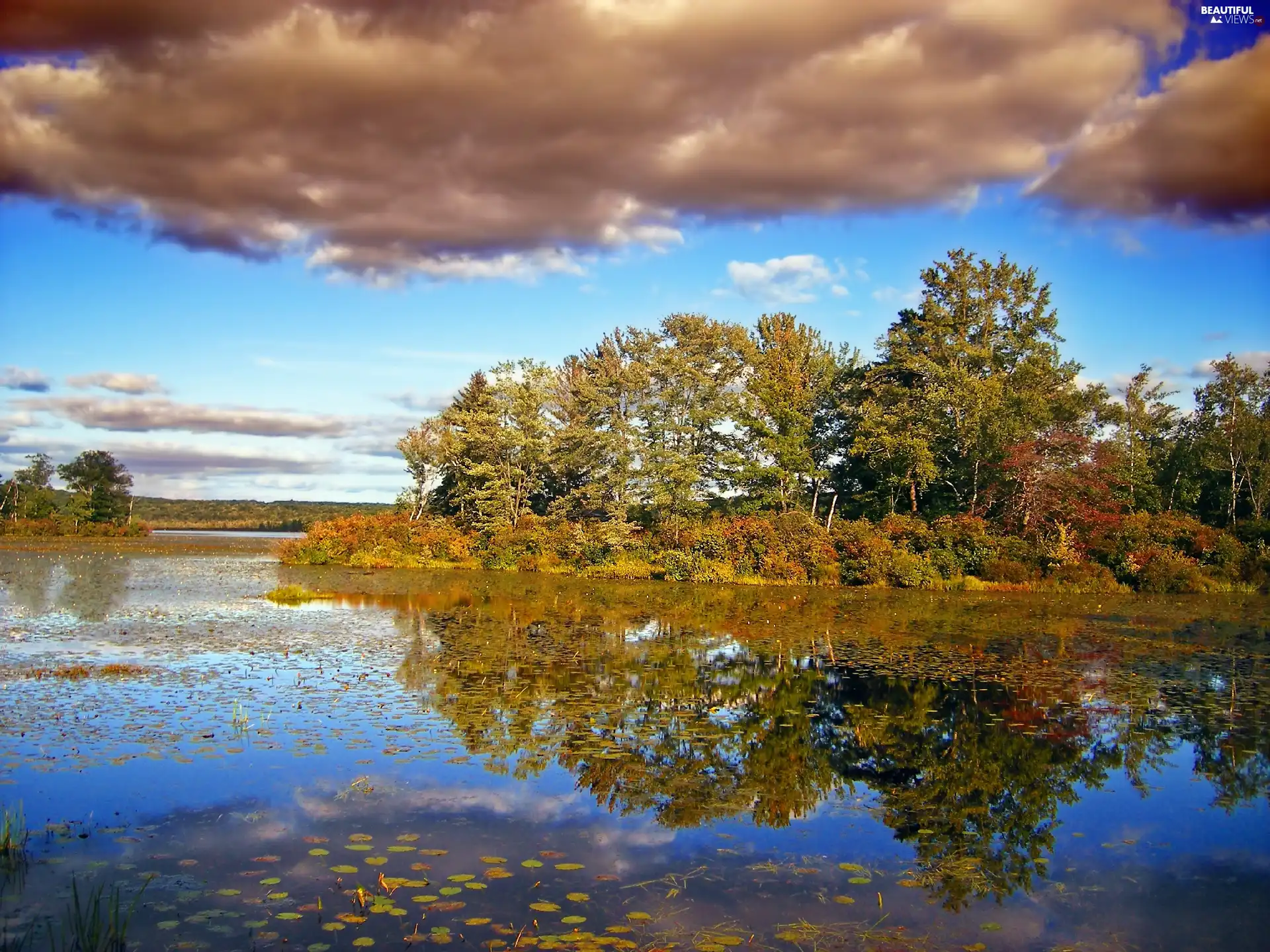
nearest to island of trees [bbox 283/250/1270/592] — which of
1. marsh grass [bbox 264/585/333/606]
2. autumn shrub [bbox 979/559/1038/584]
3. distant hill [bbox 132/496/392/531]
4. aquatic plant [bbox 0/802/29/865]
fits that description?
autumn shrub [bbox 979/559/1038/584]

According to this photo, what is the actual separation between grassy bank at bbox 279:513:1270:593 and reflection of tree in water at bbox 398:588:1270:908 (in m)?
18.5

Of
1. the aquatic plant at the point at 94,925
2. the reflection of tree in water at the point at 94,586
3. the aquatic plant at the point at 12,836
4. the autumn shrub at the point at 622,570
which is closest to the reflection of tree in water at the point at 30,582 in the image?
the reflection of tree in water at the point at 94,586

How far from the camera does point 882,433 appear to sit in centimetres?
4309

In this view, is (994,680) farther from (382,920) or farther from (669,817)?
(382,920)

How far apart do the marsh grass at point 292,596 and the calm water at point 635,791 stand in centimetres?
674

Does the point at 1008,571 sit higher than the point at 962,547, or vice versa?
the point at 962,547

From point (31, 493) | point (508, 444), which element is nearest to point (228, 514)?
point (31, 493)

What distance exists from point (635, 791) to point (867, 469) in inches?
1652

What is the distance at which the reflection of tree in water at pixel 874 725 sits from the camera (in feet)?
29.3

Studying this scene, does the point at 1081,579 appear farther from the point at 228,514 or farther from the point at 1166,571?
the point at 228,514

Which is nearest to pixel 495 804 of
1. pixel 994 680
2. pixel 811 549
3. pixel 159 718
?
pixel 159 718

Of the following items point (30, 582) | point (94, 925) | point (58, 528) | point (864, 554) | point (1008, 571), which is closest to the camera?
point (94, 925)

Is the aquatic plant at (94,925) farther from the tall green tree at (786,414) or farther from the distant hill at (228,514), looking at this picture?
the distant hill at (228,514)

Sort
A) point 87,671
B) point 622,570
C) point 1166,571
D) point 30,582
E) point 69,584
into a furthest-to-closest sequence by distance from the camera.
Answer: point 622,570, point 1166,571, point 30,582, point 69,584, point 87,671
